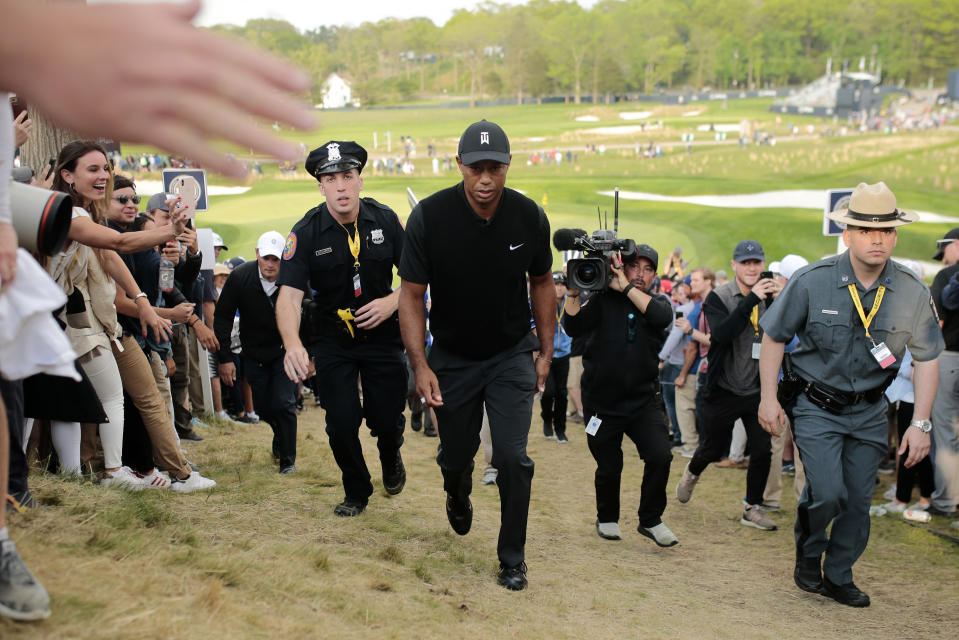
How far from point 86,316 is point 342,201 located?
1.65 metres

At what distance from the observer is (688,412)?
11.2 m

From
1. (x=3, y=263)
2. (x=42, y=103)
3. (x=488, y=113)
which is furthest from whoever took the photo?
(x=488, y=113)

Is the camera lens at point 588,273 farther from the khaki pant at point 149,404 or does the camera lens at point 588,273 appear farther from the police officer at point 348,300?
the khaki pant at point 149,404

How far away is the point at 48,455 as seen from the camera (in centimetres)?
567

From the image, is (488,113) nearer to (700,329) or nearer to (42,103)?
(700,329)

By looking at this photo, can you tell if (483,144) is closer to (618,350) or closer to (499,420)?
(499,420)

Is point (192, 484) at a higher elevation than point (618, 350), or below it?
below

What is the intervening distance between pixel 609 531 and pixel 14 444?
13.7ft

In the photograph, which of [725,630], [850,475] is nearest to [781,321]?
[850,475]

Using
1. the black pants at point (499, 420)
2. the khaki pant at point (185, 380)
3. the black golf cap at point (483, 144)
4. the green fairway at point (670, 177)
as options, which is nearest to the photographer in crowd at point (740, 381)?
the black pants at point (499, 420)

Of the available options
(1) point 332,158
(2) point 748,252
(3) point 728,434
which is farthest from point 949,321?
(1) point 332,158

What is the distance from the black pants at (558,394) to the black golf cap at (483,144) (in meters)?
7.35

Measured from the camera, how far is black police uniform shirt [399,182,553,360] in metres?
Answer: 5.04

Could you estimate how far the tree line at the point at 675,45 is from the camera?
125ft
